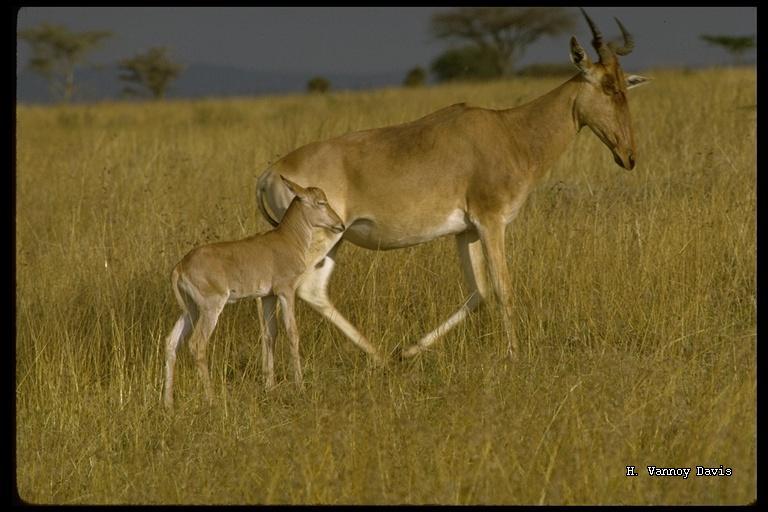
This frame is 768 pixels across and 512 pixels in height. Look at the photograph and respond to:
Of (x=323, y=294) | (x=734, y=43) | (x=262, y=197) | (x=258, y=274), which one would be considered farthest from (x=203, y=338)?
(x=734, y=43)

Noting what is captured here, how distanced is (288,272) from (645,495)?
2.86m

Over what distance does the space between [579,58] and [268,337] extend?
106 inches

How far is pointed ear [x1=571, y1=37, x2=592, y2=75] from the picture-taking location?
301 inches

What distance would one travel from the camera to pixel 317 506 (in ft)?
16.5

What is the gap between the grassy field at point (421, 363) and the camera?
524 cm

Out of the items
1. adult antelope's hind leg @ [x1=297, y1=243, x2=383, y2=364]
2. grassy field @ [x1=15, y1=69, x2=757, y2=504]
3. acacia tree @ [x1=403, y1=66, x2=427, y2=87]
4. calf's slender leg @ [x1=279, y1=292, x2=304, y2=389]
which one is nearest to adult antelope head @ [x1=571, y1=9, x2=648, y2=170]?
grassy field @ [x1=15, y1=69, x2=757, y2=504]

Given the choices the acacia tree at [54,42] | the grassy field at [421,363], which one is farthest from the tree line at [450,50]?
the grassy field at [421,363]

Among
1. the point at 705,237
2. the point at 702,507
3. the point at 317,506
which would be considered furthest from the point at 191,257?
the point at 705,237

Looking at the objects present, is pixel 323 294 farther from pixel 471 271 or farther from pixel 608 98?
pixel 608 98

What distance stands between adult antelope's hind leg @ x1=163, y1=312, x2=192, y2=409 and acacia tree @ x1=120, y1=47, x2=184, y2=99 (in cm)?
3685

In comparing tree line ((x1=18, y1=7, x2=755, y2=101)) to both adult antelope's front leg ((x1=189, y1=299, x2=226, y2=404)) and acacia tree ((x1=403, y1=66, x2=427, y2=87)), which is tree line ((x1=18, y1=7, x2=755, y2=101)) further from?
adult antelope's front leg ((x1=189, y1=299, x2=226, y2=404))

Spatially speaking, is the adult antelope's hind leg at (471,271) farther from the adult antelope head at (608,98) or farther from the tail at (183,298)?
the tail at (183,298)

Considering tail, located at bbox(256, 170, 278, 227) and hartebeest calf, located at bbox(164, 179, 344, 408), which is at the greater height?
tail, located at bbox(256, 170, 278, 227)

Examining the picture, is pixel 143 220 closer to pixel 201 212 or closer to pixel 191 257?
pixel 201 212
